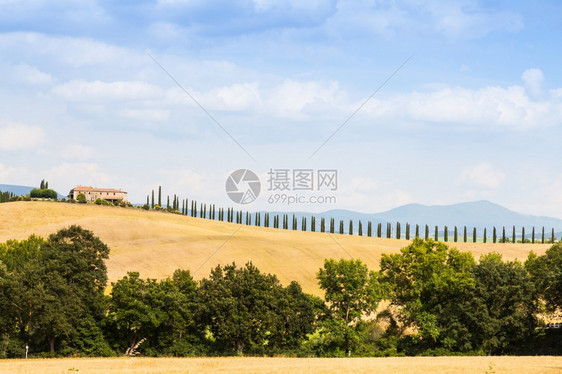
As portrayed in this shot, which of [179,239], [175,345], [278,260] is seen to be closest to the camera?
[175,345]

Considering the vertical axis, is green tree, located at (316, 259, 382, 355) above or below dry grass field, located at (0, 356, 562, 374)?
above

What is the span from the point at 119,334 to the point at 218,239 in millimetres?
75127

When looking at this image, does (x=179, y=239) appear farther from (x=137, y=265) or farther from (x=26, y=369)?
(x=26, y=369)

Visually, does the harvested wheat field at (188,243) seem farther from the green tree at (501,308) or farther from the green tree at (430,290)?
the green tree at (501,308)

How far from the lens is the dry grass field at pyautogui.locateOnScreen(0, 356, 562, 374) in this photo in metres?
44.3

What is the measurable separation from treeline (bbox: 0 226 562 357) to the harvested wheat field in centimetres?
3330

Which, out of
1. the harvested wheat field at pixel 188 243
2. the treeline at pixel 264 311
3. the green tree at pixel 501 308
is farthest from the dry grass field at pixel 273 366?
the harvested wheat field at pixel 188 243

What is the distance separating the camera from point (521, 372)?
43.8 m

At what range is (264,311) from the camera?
62.0m

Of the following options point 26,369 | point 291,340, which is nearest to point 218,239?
point 291,340

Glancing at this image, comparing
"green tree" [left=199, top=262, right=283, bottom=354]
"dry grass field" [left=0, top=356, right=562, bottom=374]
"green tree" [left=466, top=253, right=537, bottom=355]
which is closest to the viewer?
"dry grass field" [left=0, top=356, right=562, bottom=374]

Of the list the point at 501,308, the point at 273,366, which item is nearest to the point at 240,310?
the point at 273,366

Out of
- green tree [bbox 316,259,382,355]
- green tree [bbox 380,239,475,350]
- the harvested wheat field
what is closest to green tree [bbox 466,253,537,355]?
green tree [bbox 380,239,475,350]

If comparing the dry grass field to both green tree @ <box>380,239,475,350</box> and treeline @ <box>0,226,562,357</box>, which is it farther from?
green tree @ <box>380,239,475,350</box>
